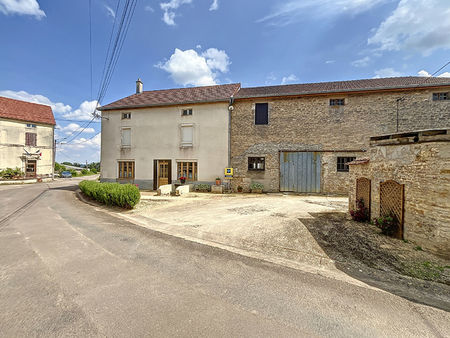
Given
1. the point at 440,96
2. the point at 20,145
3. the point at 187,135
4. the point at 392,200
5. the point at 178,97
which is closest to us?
the point at 392,200

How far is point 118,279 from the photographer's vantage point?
9.73 feet

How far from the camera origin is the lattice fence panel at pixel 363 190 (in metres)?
6.07

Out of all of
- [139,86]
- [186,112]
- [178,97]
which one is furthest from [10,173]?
[186,112]

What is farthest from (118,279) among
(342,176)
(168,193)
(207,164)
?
(342,176)

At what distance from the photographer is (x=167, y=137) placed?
14109 millimetres

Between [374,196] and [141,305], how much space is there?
6703mm

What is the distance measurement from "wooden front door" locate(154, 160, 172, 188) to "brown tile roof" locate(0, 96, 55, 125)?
20.0 m

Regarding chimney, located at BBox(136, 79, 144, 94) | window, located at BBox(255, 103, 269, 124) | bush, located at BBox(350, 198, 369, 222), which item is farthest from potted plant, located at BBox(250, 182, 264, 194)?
chimney, located at BBox(136, 79, 144, 94)

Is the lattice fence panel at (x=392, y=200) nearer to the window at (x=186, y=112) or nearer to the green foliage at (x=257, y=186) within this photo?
the green foliage at (x=257, y=186)

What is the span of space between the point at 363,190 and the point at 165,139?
12636 millimetres

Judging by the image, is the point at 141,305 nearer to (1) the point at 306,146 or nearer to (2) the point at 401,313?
(2) the point at 401,313

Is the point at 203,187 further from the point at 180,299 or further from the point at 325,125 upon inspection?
the point at 180,299

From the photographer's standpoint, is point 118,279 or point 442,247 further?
point 442,247

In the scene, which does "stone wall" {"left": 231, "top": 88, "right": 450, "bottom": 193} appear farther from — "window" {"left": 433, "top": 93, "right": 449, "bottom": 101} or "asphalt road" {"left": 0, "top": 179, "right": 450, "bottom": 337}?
"asphalt road" {"left": 0, "top": 179, "right": 450, "bottom": 337}
